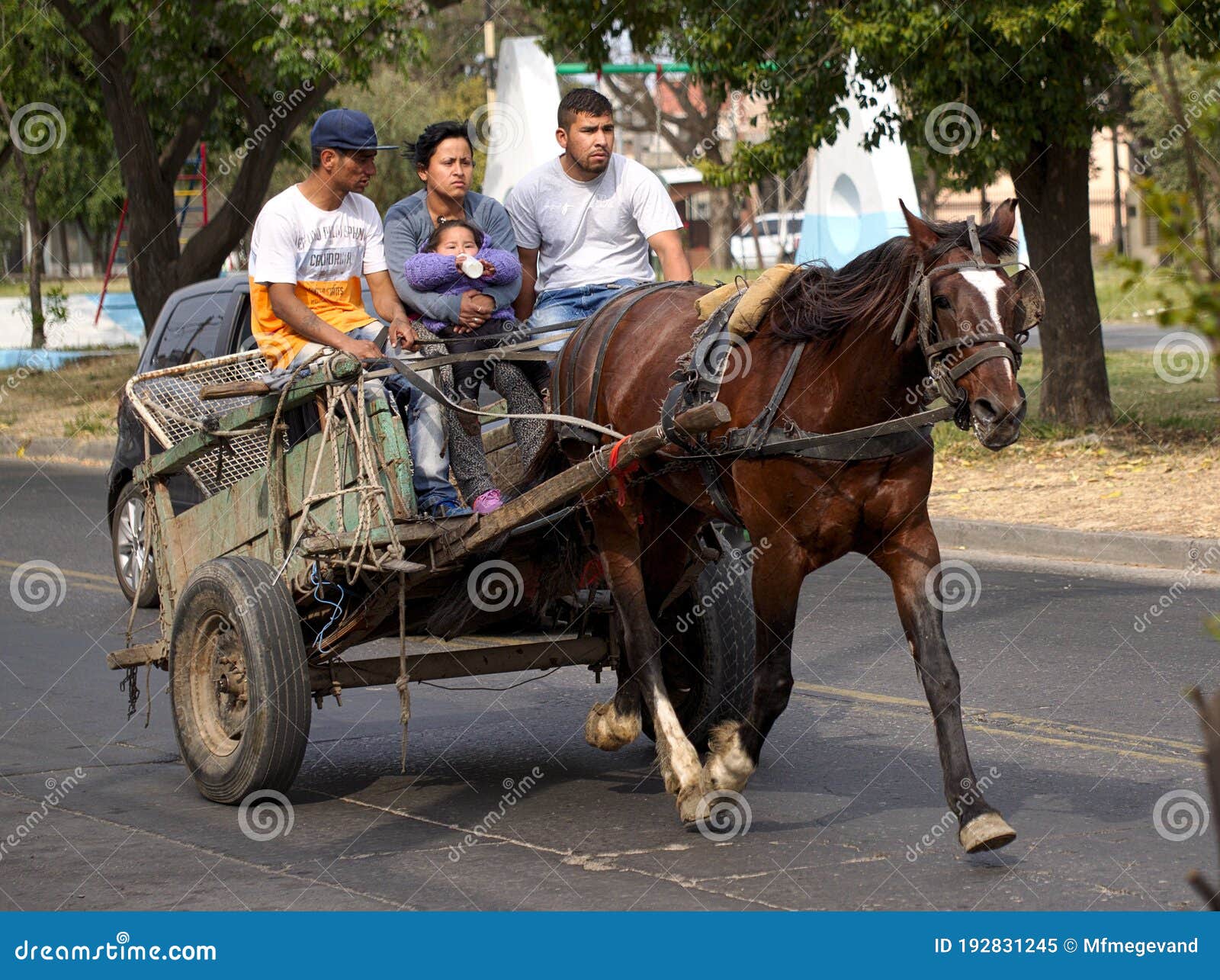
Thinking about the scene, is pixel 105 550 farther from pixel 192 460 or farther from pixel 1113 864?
pixel 1113 864

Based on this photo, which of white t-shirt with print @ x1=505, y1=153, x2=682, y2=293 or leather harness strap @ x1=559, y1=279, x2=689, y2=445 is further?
white t-shirt with print @ x1=505, y1=153, x2=682, y2=293

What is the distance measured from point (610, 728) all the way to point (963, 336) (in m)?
2.11

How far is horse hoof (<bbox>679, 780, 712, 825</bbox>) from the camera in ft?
17.6

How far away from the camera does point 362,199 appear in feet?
22.1

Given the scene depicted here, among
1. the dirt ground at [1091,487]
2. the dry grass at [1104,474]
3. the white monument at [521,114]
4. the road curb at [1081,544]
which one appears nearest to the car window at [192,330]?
the road curb at [1081,544]

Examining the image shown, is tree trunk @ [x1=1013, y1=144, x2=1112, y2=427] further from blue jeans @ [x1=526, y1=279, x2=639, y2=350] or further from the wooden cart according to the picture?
the wooden cart

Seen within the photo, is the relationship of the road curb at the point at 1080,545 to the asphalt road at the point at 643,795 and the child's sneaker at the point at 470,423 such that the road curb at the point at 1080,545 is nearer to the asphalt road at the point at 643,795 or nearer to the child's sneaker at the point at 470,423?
the asphalt road at the point at 643,795

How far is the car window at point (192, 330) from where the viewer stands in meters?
10.5

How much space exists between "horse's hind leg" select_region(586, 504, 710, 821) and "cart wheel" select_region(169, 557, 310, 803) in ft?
3.69

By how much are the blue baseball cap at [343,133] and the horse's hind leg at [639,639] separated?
1.73 m

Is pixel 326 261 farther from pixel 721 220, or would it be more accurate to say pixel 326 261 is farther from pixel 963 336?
pixel 721 220

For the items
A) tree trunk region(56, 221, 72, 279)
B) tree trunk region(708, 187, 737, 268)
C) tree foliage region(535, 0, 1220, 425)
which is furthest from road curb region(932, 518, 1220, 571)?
tree trunk region(56, 221, 72, 279)

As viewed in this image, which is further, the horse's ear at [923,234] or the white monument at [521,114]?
the white monument at [521,114]

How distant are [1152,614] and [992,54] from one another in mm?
5892
